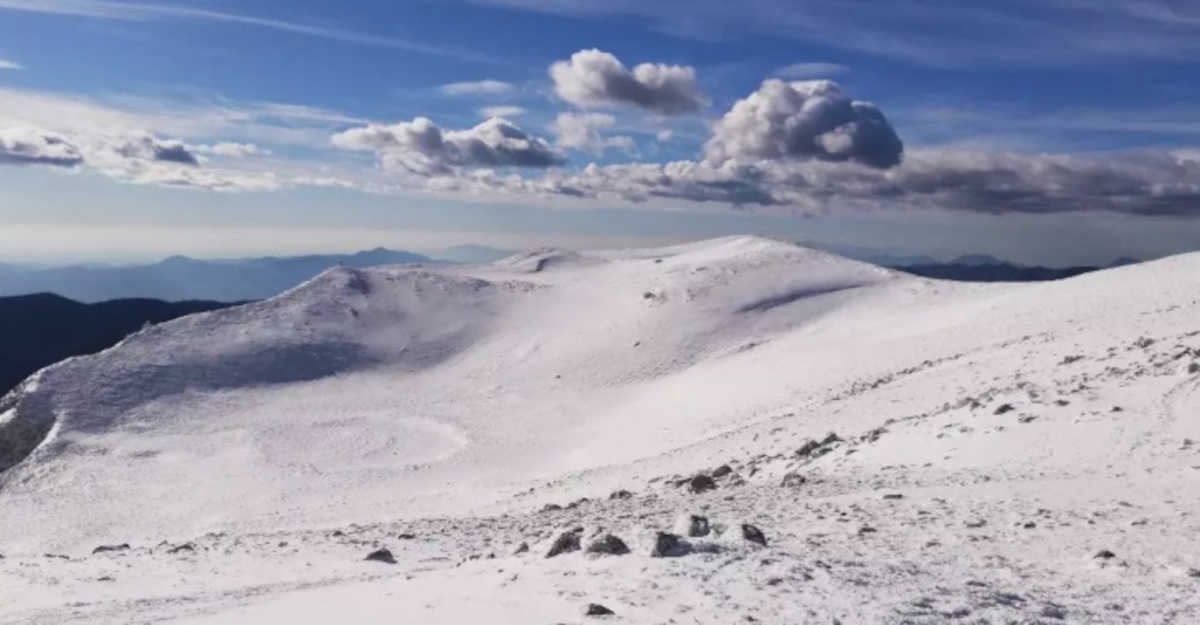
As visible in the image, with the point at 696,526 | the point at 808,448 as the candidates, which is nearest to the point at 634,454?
the point at 808,448

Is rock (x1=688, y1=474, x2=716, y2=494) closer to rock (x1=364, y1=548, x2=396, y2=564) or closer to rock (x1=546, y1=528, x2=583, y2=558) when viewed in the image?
rock (x1=364, y1=548, x2=396, y2=564)

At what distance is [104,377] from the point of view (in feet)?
185

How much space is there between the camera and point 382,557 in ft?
53.7

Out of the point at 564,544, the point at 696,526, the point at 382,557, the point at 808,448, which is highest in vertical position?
the point at 696,526

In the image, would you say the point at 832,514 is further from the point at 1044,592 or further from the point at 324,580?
the point at 324,580

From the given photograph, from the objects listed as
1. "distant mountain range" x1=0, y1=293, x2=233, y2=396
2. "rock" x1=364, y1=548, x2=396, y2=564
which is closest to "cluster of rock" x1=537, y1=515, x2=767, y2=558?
"rock" x1=364, y1=548, x2=396, y2=564

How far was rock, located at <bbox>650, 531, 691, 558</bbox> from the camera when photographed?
1227cm

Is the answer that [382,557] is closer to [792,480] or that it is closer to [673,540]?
[673,540]

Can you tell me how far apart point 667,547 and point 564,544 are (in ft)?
5.28

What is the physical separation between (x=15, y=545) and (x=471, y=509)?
62.1 feet

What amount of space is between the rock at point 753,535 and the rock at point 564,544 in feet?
8.06

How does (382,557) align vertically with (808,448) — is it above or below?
below

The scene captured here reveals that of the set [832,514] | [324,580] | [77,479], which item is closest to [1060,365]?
[832,514]

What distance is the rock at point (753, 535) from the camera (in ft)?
44.1
